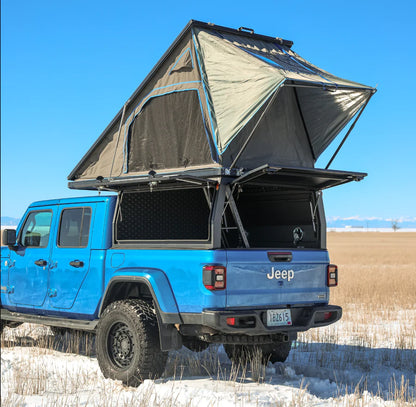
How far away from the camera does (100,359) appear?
696cm

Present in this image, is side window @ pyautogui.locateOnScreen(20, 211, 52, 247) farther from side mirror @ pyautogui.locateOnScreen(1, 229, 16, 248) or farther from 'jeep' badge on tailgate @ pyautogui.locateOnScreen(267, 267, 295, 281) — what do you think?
'jeep' badge on tailgate @ pyautogui.locateOnScreen(267, 267, 295, 281)

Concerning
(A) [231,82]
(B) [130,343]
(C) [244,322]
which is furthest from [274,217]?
(B) [130,343]

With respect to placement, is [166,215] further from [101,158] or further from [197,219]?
[101,158]

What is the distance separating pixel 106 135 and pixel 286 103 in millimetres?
2358

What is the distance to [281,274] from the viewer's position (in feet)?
22.5

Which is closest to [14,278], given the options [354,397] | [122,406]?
[122,406]

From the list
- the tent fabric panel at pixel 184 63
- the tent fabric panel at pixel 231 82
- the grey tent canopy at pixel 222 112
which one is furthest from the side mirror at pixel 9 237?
the tent fabric panel at pixel 231 82

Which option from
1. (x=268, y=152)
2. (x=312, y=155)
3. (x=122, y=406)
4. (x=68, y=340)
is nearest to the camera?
(x=122, y=406)

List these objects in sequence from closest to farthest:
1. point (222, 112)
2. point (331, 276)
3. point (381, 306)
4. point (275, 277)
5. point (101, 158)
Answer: point (275, 277)
point (222, 112)
point (331, 276)
point (101, 158)
point (381, 306)

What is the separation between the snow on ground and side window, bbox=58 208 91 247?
1394mm

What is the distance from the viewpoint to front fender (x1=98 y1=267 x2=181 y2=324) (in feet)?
21.5

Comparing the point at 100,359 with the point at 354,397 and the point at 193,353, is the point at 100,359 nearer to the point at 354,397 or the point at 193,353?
the point at 193,353

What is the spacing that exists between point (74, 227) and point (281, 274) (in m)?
2.66

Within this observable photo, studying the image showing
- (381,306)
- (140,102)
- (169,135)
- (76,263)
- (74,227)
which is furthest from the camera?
(381,306)
